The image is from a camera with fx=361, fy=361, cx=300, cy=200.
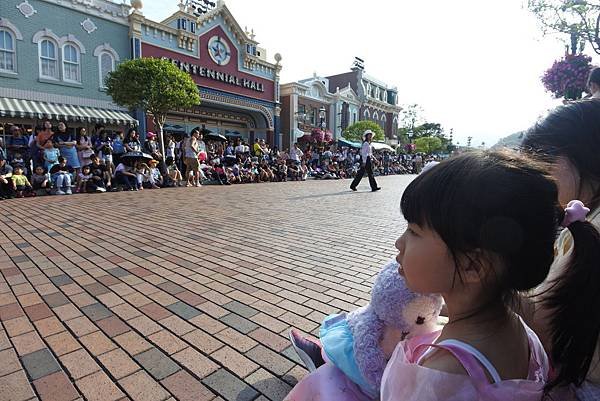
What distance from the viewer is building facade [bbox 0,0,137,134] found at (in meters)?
14.3

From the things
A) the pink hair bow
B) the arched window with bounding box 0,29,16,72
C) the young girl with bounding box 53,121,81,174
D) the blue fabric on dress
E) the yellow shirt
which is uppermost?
the arched window with bounding box 0,29,16,72

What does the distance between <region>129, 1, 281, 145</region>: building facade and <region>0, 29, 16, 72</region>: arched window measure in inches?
192

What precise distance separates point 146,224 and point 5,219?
91.5 inches

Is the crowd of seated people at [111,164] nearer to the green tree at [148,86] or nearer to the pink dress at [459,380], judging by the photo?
the green tree at [148,86]

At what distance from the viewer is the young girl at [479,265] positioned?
0.78 meters

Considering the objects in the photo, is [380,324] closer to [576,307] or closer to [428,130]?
[576,307]

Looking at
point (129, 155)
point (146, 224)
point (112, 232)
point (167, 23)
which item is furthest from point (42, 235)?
point (167, 23)

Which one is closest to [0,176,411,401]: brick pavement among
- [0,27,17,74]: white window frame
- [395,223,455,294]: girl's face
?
[395,223,455,294]: girl's face

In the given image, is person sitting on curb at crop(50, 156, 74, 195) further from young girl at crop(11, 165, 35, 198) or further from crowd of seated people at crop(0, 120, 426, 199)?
young girl at crop(11, 165, 35, 198)

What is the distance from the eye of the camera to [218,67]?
22266 mm

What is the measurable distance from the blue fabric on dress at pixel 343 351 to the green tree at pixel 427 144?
56.4m

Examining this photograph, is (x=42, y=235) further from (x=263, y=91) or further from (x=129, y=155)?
(x=263, y=91)

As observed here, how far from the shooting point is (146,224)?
535 centimetres

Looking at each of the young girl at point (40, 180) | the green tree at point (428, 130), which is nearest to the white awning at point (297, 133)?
the young girl at point (40, 180)
